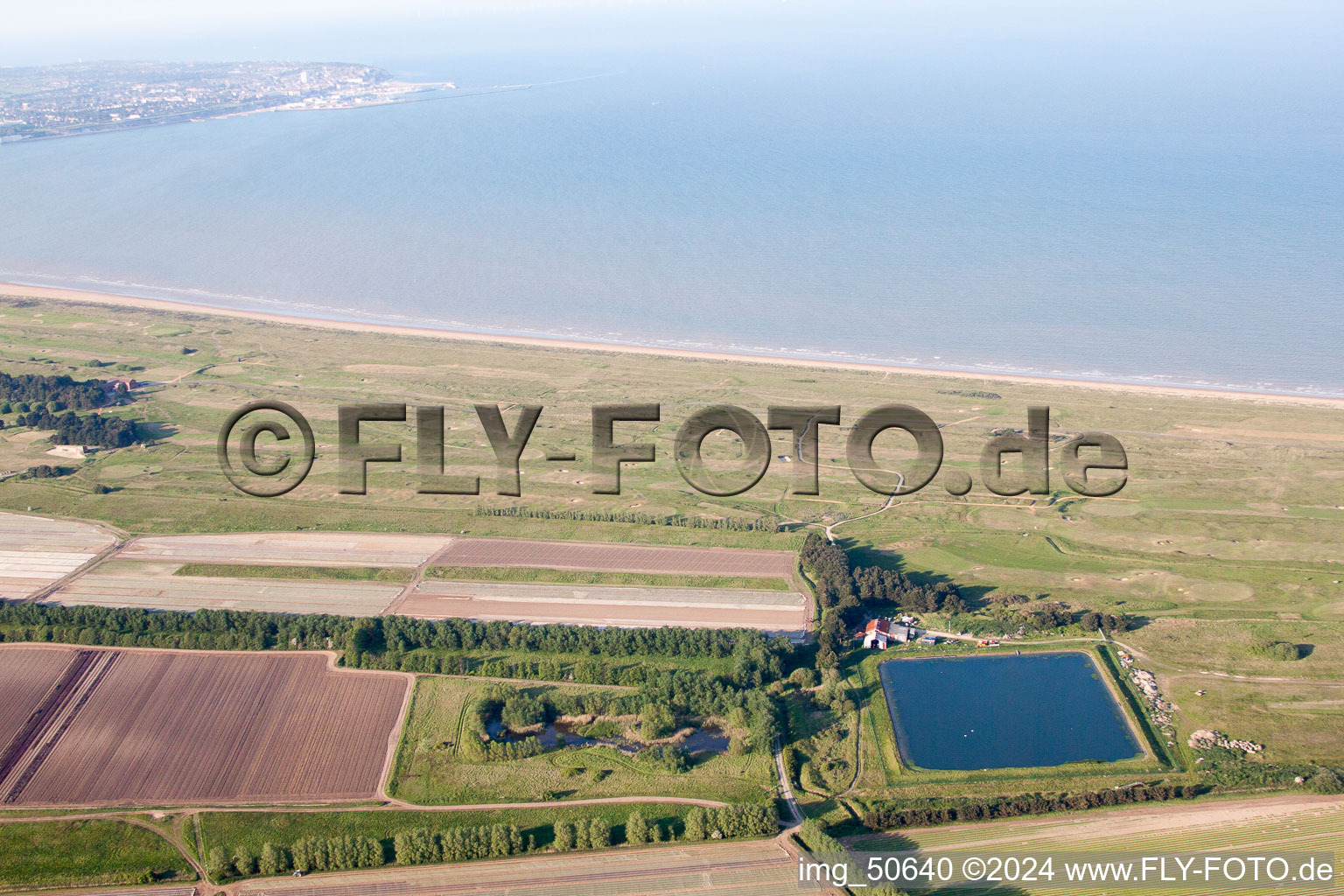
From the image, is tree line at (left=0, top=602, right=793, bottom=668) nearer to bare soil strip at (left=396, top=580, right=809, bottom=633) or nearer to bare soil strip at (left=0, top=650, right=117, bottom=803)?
bare soil strip at (left=0, top=650, right=117, bottom=803)

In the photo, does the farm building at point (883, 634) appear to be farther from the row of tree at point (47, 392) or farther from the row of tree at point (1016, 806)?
the row of tree at point (47, 392)

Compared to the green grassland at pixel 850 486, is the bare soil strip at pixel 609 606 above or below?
below

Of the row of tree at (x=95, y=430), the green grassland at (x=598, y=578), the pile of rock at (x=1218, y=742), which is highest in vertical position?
the row of tree at (x=95, y=430)

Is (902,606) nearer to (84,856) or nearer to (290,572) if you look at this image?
(290,572)

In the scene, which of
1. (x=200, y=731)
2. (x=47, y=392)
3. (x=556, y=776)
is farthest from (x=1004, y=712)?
(x=47, y=392)

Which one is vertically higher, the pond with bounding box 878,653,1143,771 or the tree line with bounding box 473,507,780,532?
the tree line with bounding box 473,507,780,532

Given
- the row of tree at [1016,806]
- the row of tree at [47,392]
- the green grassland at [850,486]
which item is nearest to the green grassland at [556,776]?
the row of tree at [1016,806]

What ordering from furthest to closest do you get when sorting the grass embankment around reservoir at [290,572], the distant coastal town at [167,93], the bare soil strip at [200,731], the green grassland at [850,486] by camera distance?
the distant coastal town at [167,93], the grass embankment around reservoir at [290,572], the green grassland at [850,486], the bare soil strip at [200,731]

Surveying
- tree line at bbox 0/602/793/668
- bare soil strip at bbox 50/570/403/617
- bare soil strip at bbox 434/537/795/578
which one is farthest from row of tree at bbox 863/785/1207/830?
bare soil strip at bbox 50/570/403/617
